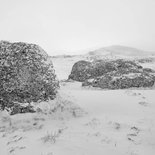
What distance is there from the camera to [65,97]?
684 cm

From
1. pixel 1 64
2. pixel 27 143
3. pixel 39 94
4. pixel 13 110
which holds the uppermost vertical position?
pixel 1 64

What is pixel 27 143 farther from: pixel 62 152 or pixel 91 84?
pixel 91 84

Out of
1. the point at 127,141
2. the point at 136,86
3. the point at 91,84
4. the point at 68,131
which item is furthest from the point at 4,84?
the point at 136,86

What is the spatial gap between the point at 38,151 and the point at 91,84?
6.98 metres

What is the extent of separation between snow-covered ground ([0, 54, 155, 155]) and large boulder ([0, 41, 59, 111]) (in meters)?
0.47

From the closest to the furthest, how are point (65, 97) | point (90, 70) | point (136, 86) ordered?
point (65, 97) < point (136, 86) < point (90, 70)

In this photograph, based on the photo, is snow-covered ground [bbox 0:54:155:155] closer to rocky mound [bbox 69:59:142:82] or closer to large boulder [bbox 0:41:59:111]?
large boulder [bbox 0:41:59:111]

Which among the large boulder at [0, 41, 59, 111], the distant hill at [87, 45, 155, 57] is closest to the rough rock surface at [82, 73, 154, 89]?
the large boulder at [0, 41, 59, 111]

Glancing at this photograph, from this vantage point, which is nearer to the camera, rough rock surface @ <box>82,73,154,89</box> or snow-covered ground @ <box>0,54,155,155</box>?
snow-covered ground @ <box>0,54,155,155</box>

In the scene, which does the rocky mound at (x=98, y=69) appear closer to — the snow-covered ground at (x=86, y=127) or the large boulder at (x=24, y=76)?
the snow-covered ground at (x=86, y=127)

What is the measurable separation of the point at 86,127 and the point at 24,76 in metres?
2.65

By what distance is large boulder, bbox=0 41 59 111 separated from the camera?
20.2 feet

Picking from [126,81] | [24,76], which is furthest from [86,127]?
[126,81]

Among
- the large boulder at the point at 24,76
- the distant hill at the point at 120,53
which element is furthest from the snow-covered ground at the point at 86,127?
the distant hill at the point at 120,53
